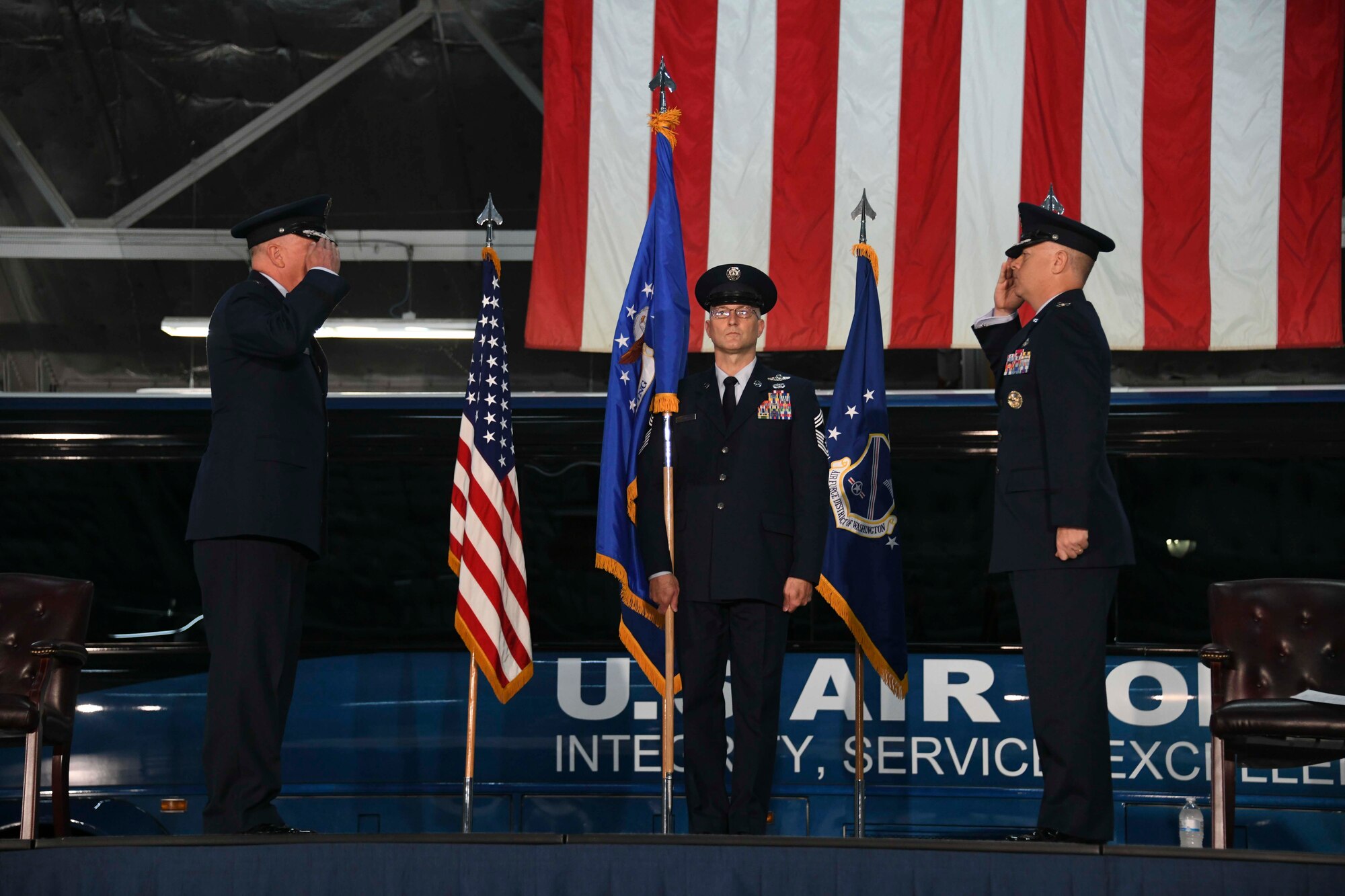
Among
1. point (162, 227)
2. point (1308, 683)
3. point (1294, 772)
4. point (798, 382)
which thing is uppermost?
point (162, 227)

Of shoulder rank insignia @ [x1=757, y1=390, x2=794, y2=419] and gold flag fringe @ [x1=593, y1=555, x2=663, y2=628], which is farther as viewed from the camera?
gold flag fringe @ [x1=593, y1=555, x2=663, y2=628]

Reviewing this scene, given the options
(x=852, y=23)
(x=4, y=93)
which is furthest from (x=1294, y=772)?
(x=4, y=93)

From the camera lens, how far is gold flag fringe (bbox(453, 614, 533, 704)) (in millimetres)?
4484

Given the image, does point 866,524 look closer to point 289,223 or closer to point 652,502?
point 652,502

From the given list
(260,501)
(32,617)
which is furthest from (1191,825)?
(32,617)

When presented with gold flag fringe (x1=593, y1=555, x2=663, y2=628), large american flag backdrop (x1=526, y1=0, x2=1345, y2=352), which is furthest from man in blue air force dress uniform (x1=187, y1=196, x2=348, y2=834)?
large american flag backdrop (x1=526, y1=0, x2=1345, y2=352)

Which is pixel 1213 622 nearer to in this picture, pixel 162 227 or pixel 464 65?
pixel 464 65

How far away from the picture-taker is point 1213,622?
14.6 ft

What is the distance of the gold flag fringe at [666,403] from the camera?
433 centimetres

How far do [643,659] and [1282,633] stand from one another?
225cm

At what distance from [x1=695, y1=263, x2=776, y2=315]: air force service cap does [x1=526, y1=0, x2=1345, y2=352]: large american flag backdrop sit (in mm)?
2164

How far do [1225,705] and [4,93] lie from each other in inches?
355

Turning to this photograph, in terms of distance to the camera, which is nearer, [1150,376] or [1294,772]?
[1294,772]

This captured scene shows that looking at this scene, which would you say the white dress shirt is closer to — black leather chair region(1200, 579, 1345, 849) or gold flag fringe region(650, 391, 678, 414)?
gold flag fringe region(650, 391, 678, 414)
